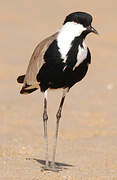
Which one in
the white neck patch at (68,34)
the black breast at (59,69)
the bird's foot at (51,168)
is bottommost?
the bird's foot at (51,168)

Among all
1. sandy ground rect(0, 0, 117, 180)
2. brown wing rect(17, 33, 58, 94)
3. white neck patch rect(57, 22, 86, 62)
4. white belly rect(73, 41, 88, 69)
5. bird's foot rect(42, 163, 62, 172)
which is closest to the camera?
white neck patch rect(57, 22, 86, 62)

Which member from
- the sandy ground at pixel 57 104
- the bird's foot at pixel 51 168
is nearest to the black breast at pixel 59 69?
the bird's foot at pixel 51 168

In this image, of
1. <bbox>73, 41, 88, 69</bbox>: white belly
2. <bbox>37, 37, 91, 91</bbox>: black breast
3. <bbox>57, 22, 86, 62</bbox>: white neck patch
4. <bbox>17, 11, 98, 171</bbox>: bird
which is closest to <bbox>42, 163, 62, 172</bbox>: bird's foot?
<bbox>17, 11, 98, 171</bbox>: bird

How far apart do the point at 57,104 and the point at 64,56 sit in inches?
320

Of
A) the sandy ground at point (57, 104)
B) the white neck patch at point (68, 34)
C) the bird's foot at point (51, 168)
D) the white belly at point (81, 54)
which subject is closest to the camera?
the white neck patch at point (68, 34)

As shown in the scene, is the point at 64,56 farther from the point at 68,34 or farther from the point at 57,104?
the point at 57,104

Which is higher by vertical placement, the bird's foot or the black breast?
the black breast

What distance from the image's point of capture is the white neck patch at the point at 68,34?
8.44 m

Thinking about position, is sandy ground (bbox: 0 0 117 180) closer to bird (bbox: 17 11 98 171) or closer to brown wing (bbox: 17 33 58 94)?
bird (bbox: 17 11 98 171)

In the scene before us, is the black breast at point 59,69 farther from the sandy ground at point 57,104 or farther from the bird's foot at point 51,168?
the sandy ground at point 57,104

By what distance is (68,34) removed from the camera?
844cm

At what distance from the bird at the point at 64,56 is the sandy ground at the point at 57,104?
29.5 inches

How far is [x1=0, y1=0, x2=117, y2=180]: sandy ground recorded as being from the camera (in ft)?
31.4

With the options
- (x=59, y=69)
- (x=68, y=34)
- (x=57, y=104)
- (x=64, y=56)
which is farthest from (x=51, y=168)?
(x=57, y=104)
